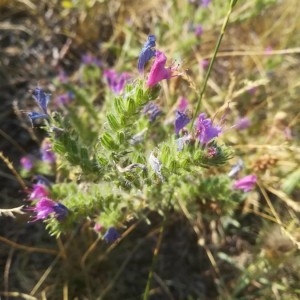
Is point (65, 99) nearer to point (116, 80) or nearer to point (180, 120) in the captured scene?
point (116, 80)

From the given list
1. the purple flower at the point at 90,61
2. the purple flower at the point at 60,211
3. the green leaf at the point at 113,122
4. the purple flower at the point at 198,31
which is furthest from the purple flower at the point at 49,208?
the purple flower at the point at 198,31

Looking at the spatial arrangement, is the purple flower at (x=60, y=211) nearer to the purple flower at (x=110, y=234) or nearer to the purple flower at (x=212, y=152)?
the purple flower at (x=110, y=234)

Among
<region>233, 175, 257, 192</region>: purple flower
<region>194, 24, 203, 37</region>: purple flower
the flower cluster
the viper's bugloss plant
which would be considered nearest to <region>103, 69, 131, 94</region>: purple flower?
the viper's bugloss plant

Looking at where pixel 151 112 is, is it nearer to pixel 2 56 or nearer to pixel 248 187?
pixel 248 187

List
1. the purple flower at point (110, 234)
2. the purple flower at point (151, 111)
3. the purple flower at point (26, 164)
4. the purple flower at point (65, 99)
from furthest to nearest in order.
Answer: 1. the purple flower at point (65, 99)
2. the purple flower at point (26, 164)
3. the purple flower at point (151, 111)
4. the purple flower at point (110, 234)

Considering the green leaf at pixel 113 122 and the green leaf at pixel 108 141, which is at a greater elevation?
the green leaf at pixel 113 122

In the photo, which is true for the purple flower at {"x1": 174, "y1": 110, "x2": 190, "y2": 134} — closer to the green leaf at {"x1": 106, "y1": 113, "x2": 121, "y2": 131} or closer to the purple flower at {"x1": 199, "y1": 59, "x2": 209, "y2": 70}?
the green leaf at {"x1": 106, "y1": 113, "x2": 121, "y2": 131}

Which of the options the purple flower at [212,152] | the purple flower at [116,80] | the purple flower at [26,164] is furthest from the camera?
the purple flower at [26,164]

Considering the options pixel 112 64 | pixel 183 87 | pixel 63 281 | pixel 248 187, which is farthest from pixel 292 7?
pixel 63 281
